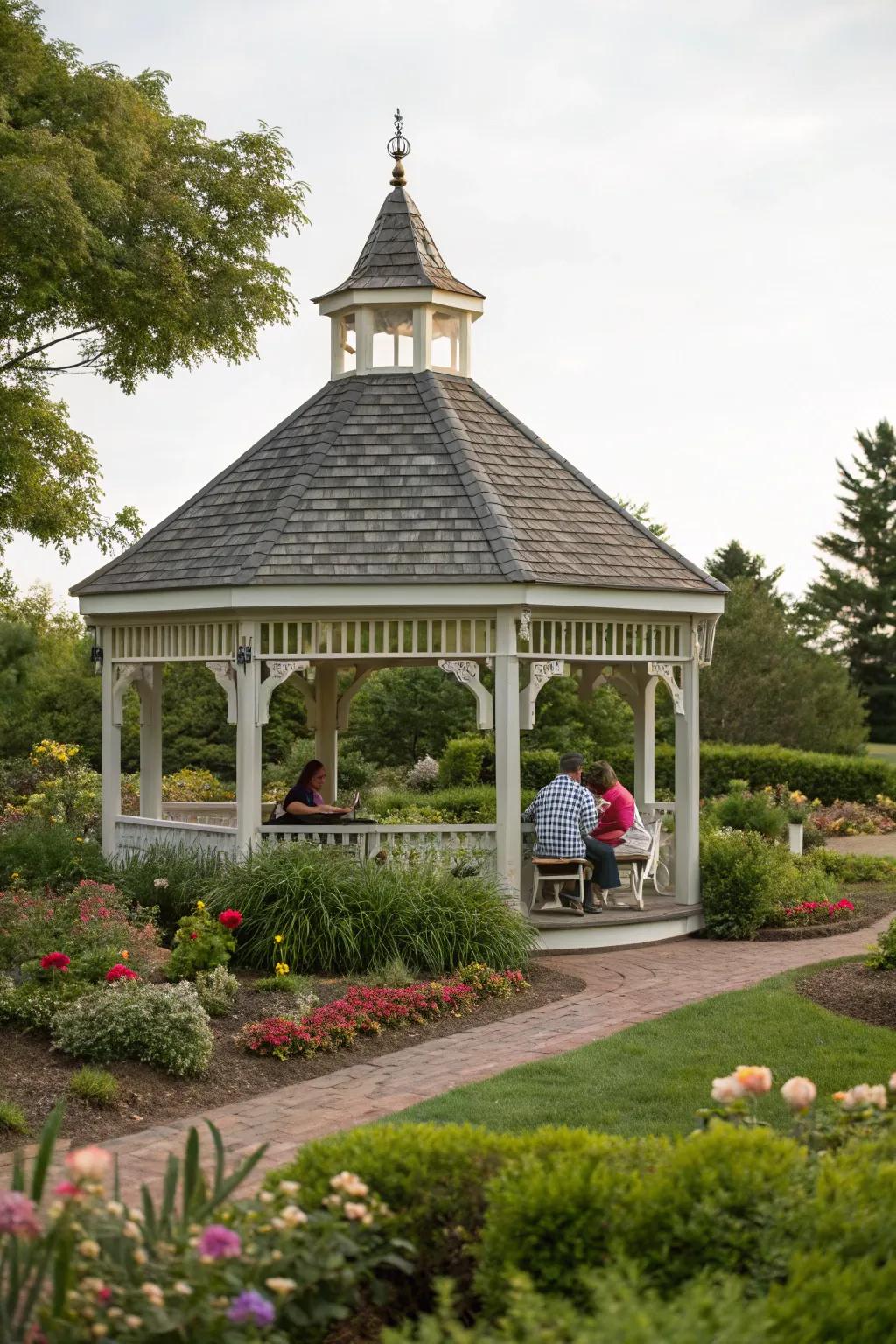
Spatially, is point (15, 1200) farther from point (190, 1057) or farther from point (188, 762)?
point (188, 762)

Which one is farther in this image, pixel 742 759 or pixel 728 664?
pixel 728 664

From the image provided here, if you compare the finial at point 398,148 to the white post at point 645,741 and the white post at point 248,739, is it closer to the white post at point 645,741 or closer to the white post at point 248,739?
the white post at point 248,739

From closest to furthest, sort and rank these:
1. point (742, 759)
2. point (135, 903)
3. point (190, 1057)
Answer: point (190, 1057), point (135, 903), point (742, 759)

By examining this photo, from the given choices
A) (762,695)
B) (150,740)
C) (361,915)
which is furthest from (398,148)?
(762,695)

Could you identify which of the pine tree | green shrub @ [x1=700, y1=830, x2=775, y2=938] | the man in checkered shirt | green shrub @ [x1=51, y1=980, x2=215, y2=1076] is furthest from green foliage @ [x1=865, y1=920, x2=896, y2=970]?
the pine tree

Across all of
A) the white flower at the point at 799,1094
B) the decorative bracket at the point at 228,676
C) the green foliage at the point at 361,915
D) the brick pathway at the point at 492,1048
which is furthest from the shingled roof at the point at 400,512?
the white flower at the point at 799,1094

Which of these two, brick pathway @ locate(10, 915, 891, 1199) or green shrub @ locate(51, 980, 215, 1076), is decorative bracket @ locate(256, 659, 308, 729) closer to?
brick pathway @ locate(10, 915, 891, 1199)

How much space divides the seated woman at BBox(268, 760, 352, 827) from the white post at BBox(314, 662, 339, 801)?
2.59 metres

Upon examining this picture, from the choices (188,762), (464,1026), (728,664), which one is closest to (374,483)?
(464,1026)

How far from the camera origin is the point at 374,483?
41.4 ft

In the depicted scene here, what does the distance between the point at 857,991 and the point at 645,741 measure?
604 centimetres

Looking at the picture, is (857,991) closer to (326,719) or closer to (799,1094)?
(799,1094)

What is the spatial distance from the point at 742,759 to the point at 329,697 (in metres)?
11.5

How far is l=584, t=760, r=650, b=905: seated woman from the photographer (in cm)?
1273
